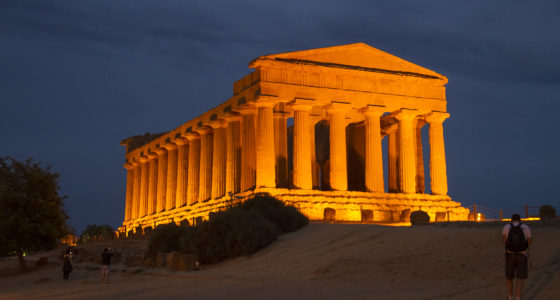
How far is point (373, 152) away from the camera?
45.7m

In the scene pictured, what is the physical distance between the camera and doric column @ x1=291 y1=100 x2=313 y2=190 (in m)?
43.1

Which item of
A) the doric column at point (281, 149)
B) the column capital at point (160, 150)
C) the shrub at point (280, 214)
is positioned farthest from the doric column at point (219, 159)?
the shrub at point (280, 214)

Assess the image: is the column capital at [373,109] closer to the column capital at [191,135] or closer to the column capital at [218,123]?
the column capital at [218,123]

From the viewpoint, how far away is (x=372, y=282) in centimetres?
1744

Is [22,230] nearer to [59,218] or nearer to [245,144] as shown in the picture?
[59,218]

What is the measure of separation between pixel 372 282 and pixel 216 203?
3073 cm

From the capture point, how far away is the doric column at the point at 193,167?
181 feet

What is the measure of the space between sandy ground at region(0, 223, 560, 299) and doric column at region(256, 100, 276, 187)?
14.8 meters

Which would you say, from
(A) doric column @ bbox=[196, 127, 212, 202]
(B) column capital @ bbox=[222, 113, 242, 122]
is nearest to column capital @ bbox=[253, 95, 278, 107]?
(B) column capital @ bbox=[222, 113, 242, 122]

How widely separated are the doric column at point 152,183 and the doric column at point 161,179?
1734 millimetres

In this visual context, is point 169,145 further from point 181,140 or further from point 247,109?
point 247,109

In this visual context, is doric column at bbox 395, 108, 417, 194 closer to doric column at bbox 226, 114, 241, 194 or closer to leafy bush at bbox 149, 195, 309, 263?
doric column at bbox 226, 114, 241, 194

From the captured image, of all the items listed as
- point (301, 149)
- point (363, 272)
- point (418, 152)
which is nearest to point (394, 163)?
point (418, 152)

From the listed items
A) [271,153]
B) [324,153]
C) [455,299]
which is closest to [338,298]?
[455,299]
